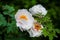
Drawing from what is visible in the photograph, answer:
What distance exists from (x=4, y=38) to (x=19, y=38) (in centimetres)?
14

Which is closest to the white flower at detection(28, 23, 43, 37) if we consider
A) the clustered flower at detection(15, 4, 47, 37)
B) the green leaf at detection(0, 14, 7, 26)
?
the clustered flower at detection(15, 4, 47, 37)

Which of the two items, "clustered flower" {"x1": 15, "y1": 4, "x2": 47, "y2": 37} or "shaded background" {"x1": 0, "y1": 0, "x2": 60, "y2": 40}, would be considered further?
"shaded background" {"x1": 0, "y1": 0, "x2": 60, "y2": 40}

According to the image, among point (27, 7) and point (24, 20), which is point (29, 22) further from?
point (27, 7)

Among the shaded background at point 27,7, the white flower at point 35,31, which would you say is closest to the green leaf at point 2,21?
the shaded background at point 27,7

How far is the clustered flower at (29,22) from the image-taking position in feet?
6.34

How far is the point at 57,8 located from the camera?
9.63 ft

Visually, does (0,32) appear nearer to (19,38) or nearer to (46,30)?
(19,38)

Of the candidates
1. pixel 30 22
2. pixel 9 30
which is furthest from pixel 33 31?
pixel 9 30

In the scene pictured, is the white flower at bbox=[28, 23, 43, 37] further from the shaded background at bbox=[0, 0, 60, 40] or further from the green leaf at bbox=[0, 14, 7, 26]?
the green leaf at bbox=[0, 14, 7, 26]

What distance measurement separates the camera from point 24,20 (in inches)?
77.0

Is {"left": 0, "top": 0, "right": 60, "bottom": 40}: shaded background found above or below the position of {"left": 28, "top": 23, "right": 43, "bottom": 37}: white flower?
below


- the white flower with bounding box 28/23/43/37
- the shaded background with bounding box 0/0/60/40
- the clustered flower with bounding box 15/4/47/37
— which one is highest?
the clustered flower with bounding box 15/4/47/37

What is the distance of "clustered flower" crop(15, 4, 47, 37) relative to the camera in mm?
1933

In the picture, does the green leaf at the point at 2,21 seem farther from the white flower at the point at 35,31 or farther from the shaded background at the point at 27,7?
the white flower at the point at 35,31
